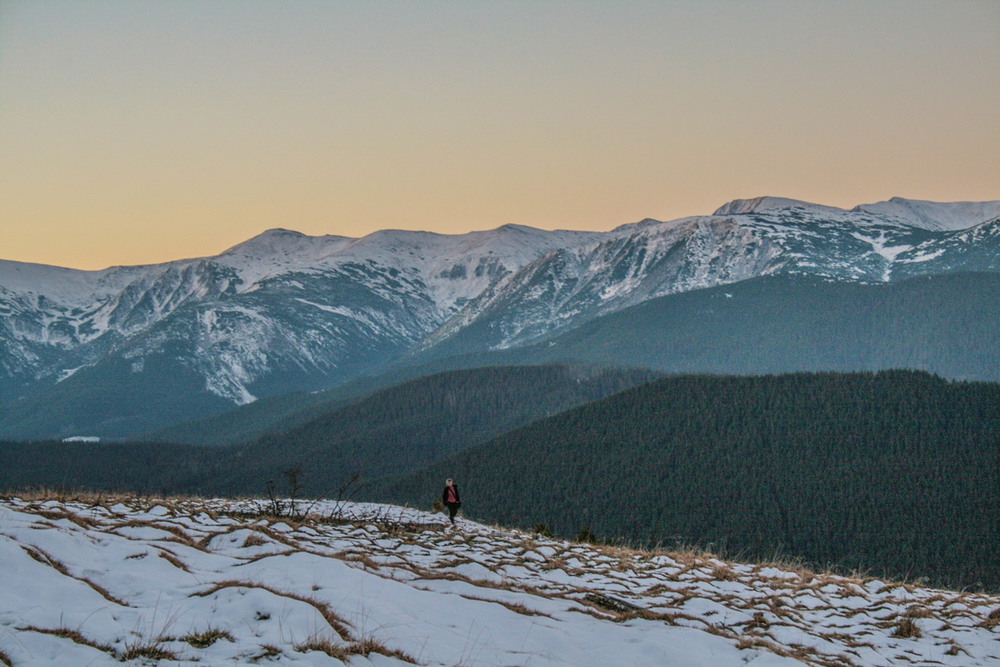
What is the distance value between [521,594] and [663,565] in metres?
8.84

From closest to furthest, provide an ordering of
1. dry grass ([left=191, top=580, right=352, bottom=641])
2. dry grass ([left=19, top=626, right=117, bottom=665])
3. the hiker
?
dry grass ([left=19, top=626, right=117, bottom=665]) → dry grass ([left=191, top=580, right=352, bottom=641]) → the hiker

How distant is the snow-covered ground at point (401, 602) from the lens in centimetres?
1241

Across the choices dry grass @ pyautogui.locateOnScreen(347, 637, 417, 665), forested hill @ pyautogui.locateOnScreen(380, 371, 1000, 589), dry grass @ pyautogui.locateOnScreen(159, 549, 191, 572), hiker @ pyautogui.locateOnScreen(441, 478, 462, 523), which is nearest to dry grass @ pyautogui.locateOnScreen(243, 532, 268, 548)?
dry grass @ pyautogui.locateOnScreen(159, 549, 191, 572)

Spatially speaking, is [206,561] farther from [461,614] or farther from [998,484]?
[998,484]

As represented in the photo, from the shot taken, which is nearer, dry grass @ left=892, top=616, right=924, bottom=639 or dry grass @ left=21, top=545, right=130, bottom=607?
dry grass @ left=21, top=545, right=130, bottom=607

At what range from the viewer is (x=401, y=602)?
16.1 meters

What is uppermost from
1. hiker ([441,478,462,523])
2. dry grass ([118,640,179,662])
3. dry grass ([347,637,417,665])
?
dry grass ([118,640,179,662])

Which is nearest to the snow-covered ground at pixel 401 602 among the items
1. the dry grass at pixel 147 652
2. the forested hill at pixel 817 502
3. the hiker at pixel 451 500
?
the dry grass at pixel 147 652

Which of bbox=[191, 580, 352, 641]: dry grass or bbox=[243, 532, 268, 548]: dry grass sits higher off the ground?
bbox=[191, 580, 352, 641]: dry grass

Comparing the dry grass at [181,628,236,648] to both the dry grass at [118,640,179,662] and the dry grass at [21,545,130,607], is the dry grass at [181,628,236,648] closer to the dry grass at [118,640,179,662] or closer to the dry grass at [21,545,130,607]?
the dry grass at [118,640,179,662]

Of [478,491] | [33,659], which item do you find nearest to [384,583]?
[33,659]

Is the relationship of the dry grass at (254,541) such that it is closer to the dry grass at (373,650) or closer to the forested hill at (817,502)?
the dry grass at (373,650)

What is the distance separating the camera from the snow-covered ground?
40.7ft

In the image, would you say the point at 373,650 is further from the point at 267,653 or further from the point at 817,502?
the point at 817,502
